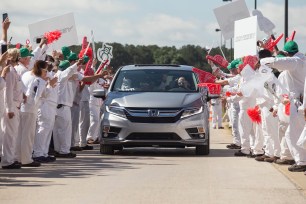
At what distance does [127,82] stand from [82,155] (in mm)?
1863

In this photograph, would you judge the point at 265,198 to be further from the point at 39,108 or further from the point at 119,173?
the point at 39,108

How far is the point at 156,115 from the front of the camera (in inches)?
723

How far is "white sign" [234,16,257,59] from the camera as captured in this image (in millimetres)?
19844

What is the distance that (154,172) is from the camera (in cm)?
1445

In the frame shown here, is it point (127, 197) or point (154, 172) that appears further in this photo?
point (154, 172)

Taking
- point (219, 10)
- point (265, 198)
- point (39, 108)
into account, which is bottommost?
point (265, 198)

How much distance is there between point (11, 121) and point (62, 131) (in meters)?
3.44

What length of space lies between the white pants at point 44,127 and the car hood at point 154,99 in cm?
184

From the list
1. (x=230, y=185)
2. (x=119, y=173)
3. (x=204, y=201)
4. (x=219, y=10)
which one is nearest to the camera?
(x=204, y=201)

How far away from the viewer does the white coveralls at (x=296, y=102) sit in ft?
47.8

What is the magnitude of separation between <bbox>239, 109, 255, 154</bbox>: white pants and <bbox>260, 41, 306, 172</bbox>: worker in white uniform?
3.63 metres

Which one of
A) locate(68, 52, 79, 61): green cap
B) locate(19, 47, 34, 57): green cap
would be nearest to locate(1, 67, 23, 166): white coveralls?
locate(19, 47, 34, 57): green cap

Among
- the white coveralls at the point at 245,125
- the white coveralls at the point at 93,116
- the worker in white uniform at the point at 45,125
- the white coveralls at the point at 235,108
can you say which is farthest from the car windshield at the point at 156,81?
the white coveralls at the point at 93,116

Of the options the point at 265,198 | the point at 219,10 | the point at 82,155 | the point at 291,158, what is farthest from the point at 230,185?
the point at 219,10
